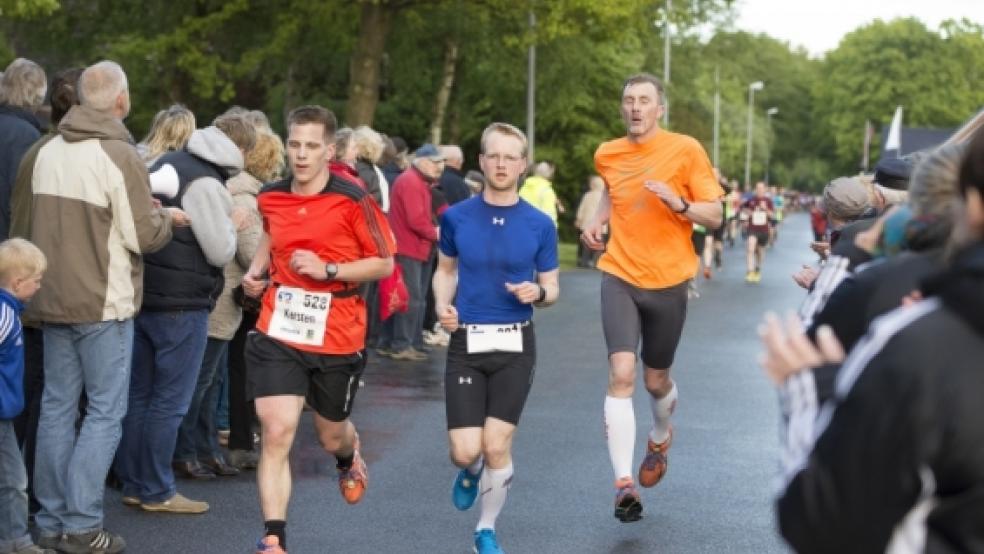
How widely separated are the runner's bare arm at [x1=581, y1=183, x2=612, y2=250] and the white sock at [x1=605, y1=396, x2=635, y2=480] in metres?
0.82

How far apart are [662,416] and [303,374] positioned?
2390mm

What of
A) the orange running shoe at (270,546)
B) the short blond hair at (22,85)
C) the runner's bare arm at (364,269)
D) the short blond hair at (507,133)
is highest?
the short blond hair at (22,85)

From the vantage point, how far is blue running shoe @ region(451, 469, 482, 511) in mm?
7895

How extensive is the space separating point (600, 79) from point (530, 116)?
1102cm

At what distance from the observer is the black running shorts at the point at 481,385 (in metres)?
7.61

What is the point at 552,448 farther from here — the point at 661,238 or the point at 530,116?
the point at 530,116

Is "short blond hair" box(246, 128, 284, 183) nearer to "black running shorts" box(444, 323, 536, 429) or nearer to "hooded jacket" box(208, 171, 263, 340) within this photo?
"hooded jacket" box(208, 171, 263, 340)

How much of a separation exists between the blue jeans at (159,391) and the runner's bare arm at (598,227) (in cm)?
200

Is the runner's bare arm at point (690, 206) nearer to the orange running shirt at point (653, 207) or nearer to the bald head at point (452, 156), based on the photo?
the orange running shirt at point (653, 207)

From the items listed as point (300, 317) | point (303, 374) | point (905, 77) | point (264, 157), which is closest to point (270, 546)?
point (303, 374)

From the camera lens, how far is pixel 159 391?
861cm

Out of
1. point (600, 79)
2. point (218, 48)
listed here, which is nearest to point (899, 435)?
point (218, 48)

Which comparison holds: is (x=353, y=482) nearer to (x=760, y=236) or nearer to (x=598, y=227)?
(x=598, y=227)

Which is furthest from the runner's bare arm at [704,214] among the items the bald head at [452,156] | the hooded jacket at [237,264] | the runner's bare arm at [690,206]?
the bald head at [452,156]
